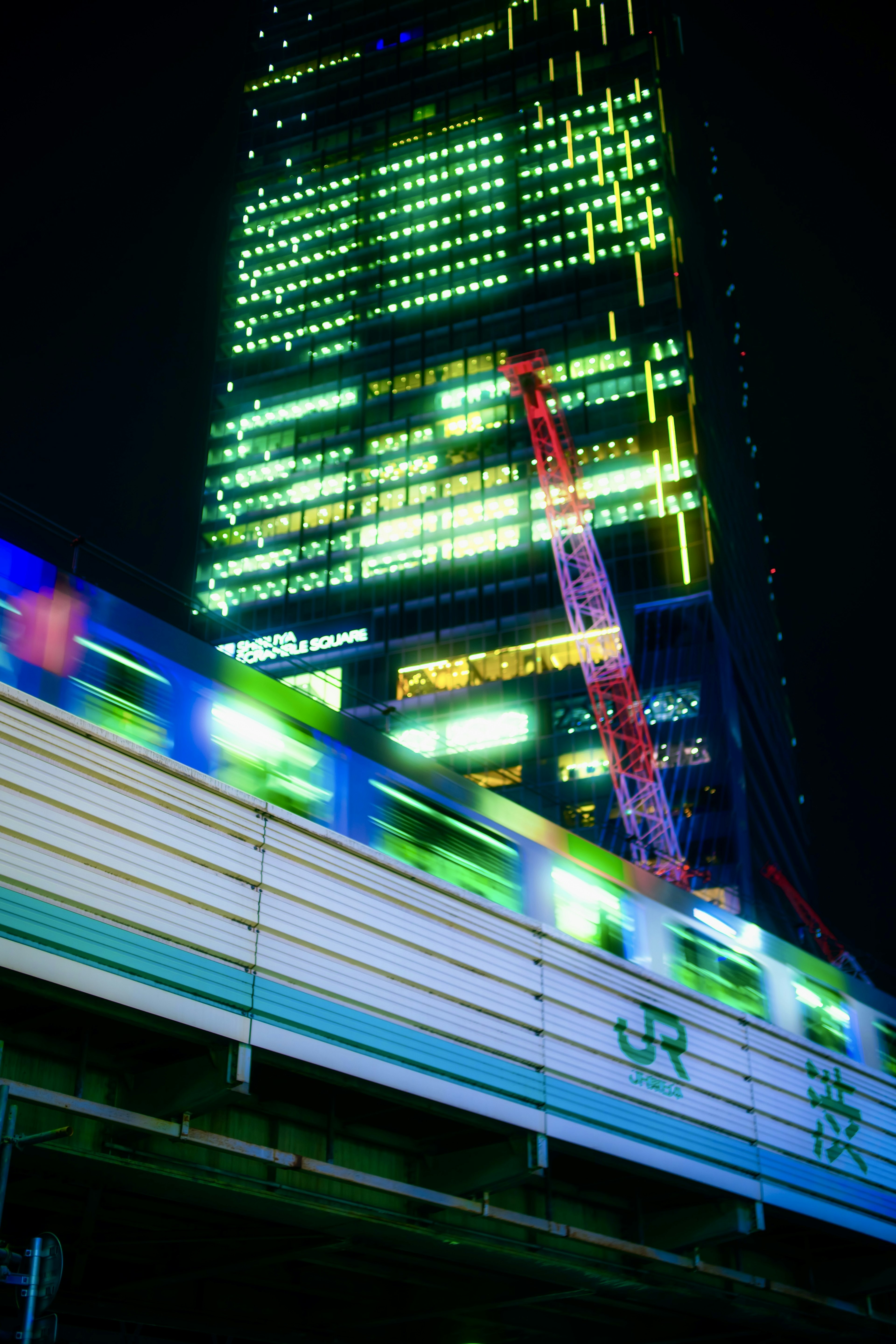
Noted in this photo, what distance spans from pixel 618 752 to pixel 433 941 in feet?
245

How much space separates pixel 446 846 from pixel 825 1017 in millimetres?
11381

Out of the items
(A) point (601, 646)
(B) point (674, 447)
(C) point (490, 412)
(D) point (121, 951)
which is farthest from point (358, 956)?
(C) point (490, 412)

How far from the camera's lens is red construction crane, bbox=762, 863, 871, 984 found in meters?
91.2

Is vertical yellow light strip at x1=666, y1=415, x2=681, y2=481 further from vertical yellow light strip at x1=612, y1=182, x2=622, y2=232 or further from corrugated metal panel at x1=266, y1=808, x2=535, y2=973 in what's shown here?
corrugated metal panel at x1=266, y1=808, x2=535, y2=973

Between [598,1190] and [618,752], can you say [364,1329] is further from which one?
[618,752]

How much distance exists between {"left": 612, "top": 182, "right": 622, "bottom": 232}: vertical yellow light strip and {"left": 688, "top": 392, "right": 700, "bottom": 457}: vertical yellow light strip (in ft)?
75.5

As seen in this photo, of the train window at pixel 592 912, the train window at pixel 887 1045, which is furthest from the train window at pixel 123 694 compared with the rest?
the train window at pixel 887 1045

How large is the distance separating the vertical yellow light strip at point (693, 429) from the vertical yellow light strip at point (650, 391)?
9.68 feet

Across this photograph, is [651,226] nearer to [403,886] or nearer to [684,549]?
[684,549]

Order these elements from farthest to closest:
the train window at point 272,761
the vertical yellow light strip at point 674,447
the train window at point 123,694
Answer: the vertical yellow light strip at point 674,447 < the train window at point 272,761 < the train window at point 123,694

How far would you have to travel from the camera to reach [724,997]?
22797mm

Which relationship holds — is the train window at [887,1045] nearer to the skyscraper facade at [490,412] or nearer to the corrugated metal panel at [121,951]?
the corrugated metal panel at [121,951]

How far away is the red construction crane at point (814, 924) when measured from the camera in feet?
299

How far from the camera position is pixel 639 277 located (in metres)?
117
